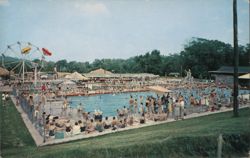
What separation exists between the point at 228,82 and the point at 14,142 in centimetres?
3746

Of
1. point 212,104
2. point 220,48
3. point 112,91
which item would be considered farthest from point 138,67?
point 212,104

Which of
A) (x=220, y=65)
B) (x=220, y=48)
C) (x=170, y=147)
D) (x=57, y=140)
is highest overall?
(x=220, y=48)

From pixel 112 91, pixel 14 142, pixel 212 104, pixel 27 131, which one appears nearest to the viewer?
pixel 14 142

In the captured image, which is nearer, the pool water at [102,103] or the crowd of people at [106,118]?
the crowd of people at [106,118]

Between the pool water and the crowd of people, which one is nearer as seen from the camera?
the crowd of people

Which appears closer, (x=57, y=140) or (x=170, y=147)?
(x=170, y=147)

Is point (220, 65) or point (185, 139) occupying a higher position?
point (220, 65)

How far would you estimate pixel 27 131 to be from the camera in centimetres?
1370

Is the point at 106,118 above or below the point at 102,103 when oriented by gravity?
above

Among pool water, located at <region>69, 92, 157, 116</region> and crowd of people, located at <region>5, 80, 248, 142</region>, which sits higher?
crowd of people, located at <region>5, 80, 248, 142</region>

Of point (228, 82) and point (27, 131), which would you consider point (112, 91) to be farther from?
point (27, 131)

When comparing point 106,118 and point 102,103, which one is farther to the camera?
point 102,103

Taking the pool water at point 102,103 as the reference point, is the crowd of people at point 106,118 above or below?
above

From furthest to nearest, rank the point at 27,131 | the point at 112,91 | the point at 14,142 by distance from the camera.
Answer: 1. the point at 112,91
2. the point at 27,131
3. the point at 14,142
